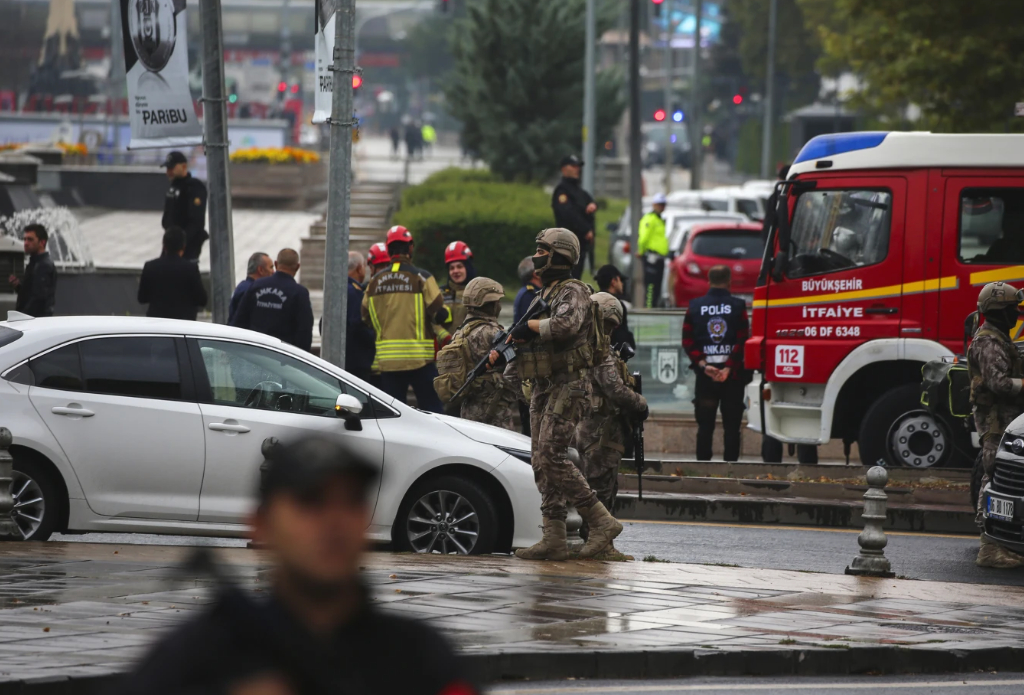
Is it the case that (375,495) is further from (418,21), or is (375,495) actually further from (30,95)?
(418,21)

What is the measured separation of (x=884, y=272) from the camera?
1353 cm

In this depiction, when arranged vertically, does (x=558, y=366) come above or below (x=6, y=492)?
above

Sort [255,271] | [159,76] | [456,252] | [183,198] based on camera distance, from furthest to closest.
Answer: [183,198] → [255,271] → [159,76] → [456,252]

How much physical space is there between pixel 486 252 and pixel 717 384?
12623 millimetres

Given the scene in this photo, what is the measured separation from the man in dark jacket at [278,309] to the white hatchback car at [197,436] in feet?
10.3

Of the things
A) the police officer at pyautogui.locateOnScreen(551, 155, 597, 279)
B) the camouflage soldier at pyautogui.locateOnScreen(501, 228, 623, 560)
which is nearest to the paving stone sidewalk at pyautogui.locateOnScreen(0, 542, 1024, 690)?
the camouflage soldier at pyautogui.locateOnScreen(501, 228, 623, 560)

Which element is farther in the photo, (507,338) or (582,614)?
(507,338)

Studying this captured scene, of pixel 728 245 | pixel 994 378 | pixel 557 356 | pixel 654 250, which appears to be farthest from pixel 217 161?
pixel 728 245

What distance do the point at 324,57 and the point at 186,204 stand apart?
4.66m

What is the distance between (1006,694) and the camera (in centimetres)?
677

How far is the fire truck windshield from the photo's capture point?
13609 millimetres

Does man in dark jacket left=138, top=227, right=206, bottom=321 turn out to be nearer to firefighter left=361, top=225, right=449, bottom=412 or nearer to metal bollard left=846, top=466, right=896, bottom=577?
firefighter left=361, top=225, right=449, bottom=412

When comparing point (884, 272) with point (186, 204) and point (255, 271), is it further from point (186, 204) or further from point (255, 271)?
point (186, 204)

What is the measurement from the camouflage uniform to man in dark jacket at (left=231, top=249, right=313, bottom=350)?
219 cm
